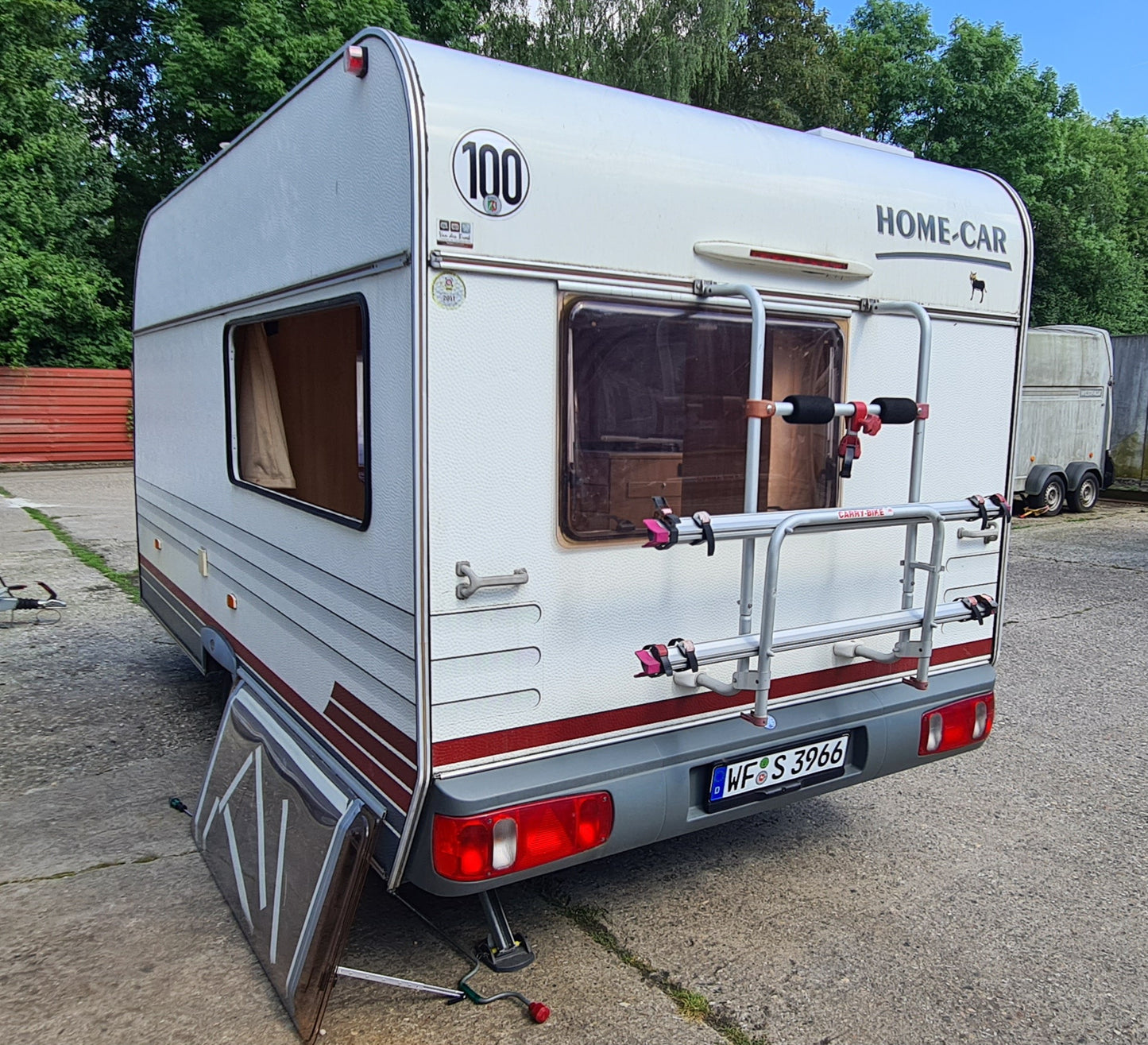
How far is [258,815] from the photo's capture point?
306cm

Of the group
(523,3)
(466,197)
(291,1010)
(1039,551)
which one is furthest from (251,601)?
(523,3)

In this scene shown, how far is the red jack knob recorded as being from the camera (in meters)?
2.61

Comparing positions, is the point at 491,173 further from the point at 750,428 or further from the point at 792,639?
the point at 792,639

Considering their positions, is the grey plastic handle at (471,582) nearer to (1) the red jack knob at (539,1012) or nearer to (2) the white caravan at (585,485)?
(2) the white caravan at (585,485)

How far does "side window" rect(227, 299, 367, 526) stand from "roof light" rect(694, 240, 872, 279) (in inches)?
59.9

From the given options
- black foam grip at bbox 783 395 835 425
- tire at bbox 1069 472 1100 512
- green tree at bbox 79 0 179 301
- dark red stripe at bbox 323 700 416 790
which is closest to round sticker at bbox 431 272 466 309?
black foam grip at bbox 783 395 835 425

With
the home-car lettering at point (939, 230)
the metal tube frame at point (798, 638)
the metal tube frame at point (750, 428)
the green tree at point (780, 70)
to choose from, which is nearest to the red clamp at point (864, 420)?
the metal tube frame at point (750, 428)

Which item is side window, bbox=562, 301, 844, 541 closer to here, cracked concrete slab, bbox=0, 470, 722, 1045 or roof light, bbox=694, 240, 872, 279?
roof light, bbox=694, 240, 872, 279

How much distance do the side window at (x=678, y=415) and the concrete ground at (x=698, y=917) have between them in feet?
4.53

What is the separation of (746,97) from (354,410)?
24511mm

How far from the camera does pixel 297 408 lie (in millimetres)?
4270

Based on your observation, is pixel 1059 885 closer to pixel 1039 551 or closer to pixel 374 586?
pixel 374 586

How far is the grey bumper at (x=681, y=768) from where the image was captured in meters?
2.44

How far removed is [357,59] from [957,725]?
2925mm
